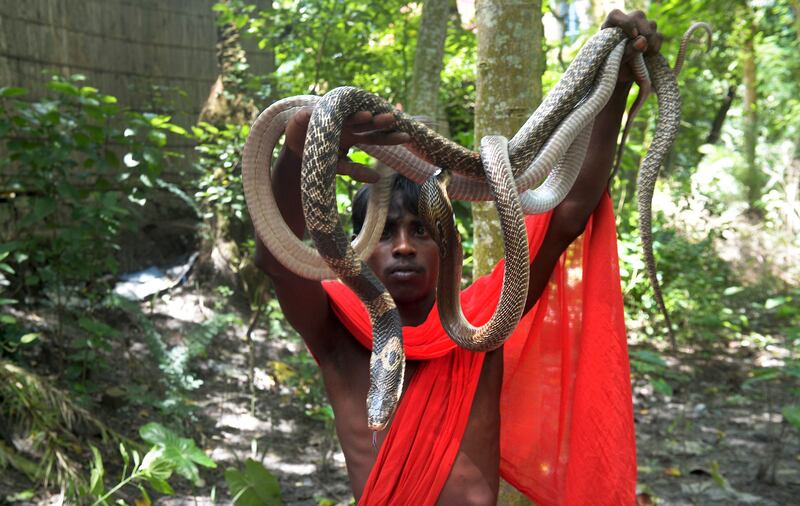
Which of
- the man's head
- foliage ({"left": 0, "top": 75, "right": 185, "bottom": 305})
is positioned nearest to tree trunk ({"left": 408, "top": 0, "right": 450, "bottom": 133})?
foliage ({"left": 0, "top": 75, "right": 185, "bottom": 305})

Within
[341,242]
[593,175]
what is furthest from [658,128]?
[341,242]

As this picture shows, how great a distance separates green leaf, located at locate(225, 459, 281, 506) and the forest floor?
443mm

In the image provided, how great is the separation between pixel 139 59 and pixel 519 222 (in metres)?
7.16

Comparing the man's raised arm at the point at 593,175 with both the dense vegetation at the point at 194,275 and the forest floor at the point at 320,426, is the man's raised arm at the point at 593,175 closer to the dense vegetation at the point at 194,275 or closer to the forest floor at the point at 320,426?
the dense vegetation at the point at 194,275

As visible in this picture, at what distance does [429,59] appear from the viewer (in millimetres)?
4863

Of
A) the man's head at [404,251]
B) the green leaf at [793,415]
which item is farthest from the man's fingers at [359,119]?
the green leaf at [793,415]

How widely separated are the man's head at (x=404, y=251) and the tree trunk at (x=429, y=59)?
2.66m

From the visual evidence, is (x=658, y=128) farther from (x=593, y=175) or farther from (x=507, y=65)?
(x=507, y=65)

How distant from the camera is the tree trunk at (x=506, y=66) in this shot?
287cm

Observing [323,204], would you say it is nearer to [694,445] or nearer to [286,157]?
[286,157]

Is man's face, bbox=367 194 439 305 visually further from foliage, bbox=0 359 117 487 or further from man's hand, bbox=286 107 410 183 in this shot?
foliage, bbox=0 359 117 487

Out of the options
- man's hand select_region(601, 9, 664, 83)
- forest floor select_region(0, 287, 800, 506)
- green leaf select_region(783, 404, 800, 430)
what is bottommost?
forest floor select_region(0, 287, 800, 506)

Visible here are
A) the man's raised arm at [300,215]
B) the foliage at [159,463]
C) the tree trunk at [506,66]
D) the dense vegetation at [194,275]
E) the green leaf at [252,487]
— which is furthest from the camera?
the dense vegetation at [194,275]

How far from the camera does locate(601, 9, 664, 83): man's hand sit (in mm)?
1994
